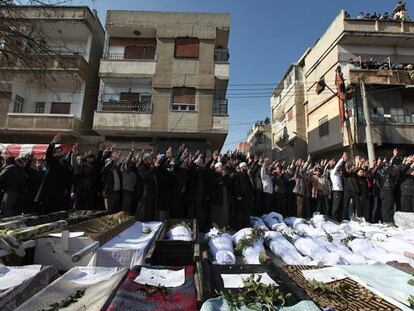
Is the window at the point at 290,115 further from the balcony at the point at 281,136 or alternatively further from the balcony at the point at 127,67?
the balcony at the point at 127,67

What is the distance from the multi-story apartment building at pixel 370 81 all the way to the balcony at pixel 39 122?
55.4 ft

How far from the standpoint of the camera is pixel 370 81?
1877cm

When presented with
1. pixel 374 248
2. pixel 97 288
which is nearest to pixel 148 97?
pixel 374 248

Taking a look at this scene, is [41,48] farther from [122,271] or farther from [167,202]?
[122,271]

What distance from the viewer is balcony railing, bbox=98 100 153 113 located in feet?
61.2

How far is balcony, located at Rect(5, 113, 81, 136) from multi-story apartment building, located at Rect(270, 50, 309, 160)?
18451 mm

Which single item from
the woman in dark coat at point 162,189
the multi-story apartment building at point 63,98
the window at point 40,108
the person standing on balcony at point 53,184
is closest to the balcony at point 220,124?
the multi-story apartment building at point 63,98

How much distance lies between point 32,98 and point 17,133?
9.58 ft

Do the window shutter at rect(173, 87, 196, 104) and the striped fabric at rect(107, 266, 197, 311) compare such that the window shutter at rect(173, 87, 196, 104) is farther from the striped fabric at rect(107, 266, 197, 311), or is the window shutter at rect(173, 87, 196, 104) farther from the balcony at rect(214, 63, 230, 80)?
the striped fabric at rect(107, 266, 197, 311)

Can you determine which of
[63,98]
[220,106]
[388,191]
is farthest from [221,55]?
[388,191]

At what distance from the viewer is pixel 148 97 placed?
1948cm

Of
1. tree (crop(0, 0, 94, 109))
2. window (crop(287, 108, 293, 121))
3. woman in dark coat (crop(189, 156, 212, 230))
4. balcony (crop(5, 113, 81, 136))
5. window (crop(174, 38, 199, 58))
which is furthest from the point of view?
window (crop(287, 108, 293, 121))

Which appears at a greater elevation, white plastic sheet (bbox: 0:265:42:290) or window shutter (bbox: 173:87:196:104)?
window shutter (bbox: 173:87:196:104)

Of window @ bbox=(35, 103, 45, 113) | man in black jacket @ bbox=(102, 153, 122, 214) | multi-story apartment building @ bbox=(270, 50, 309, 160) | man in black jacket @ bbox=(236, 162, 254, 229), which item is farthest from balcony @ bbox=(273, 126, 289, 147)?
man in black jacket @ bbox=(102, 153, 122, 214)
